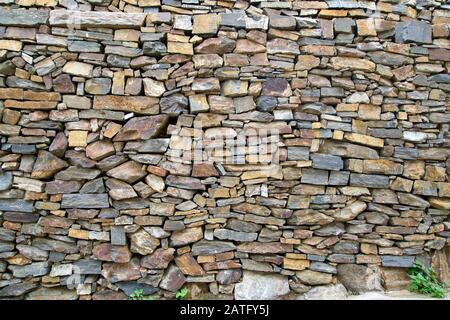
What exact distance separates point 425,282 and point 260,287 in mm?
1703

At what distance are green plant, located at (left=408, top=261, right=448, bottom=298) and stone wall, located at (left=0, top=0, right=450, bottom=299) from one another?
0.60 ft

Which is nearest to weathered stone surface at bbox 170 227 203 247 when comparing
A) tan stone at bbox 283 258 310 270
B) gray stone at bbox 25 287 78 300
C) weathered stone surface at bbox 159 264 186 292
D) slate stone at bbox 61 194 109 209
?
weathered stone surface at bbox 159 264 186 292

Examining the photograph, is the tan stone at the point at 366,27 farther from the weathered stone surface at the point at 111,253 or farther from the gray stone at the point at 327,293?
the weathered stone surface at the point at 111,253

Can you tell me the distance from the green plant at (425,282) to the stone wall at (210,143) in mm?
182

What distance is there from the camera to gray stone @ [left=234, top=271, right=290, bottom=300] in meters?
3.54

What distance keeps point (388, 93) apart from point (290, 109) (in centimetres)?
104

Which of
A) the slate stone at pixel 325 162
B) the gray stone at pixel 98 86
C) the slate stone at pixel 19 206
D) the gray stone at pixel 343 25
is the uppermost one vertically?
the gray stone at pixel 343 25

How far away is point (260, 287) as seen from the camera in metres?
3.56

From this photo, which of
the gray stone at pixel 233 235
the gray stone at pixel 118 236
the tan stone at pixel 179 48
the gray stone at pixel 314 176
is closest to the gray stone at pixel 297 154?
the gray stone at pixel 314 176

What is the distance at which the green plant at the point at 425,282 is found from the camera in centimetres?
357

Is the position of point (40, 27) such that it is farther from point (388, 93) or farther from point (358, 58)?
point (388, 93)

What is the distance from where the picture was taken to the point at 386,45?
11.9 ft

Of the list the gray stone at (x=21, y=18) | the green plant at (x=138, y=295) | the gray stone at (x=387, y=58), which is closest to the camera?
the gray stone at (x=21, y=18)

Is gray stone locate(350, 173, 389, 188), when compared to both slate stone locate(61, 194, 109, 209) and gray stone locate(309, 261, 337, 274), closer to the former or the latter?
gray stone locate(309, 261, 337, 274)
